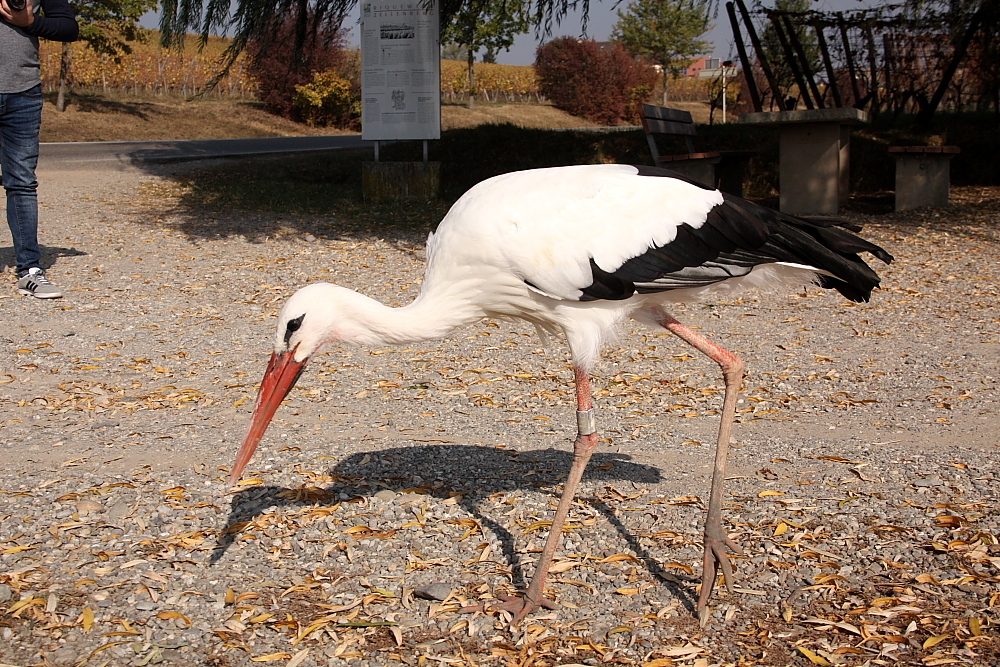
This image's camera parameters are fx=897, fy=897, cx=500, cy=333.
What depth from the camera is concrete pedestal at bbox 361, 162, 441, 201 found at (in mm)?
12633

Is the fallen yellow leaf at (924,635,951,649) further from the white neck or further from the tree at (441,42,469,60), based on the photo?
the tree at (441,42,469,60)

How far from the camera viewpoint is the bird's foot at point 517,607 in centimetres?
312

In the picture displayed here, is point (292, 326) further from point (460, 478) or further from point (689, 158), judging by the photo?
point (689, 158)

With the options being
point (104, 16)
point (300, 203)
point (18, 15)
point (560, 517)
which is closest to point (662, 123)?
point (300, 203)

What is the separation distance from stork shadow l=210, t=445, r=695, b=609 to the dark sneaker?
4342mm

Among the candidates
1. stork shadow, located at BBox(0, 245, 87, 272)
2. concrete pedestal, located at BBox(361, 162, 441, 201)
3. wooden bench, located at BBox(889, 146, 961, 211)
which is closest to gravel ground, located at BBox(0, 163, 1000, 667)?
stork shadow, located at BBox(0, 245, 87, 272)

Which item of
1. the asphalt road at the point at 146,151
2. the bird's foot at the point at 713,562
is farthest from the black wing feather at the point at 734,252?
the asphalt road at the point at 146,151

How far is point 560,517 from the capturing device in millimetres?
3307

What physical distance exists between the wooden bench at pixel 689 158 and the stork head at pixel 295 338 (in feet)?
24.1

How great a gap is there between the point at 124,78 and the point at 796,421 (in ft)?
137

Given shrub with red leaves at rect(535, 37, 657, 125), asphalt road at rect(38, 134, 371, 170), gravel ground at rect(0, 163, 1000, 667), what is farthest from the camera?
shrub with red leaves at rect(535, 37, 657, 125)

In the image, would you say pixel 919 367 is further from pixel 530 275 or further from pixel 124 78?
pixel 124 78

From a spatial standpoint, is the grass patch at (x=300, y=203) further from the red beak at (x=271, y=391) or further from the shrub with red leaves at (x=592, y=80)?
the shrub with red leaves at (x=592, y=80)

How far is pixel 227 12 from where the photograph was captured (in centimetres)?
1075
